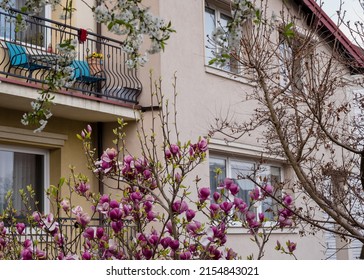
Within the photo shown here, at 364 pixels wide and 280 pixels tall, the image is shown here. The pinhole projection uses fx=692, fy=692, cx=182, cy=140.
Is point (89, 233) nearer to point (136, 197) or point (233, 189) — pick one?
point (136, 197)

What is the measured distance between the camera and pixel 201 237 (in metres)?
4.98

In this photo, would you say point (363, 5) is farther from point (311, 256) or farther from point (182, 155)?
point (311, 256)

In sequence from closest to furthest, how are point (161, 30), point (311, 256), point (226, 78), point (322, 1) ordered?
point (161, 30), point (322, 1), point (226, 78), point (311, 256)

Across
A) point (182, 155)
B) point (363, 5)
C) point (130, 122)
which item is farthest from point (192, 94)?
point (182, 155)

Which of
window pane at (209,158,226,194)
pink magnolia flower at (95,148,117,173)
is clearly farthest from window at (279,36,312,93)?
window pane at (209,158,226,194)

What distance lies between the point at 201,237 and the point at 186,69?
8.55 m

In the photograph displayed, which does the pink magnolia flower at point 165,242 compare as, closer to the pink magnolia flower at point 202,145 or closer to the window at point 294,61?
the pink magnolia flower at point 202,145

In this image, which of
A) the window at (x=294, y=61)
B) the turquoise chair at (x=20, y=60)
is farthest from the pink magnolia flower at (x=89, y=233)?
the turquoise chair at (x=20, y=60)

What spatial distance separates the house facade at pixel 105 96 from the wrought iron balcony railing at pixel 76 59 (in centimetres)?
2

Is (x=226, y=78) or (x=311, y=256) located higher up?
(x=226, y=78)

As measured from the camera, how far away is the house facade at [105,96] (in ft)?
37.1

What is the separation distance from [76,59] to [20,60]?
4.72ft

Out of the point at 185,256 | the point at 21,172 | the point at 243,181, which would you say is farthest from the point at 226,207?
the point at 243,181

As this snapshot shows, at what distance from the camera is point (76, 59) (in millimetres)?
12312
